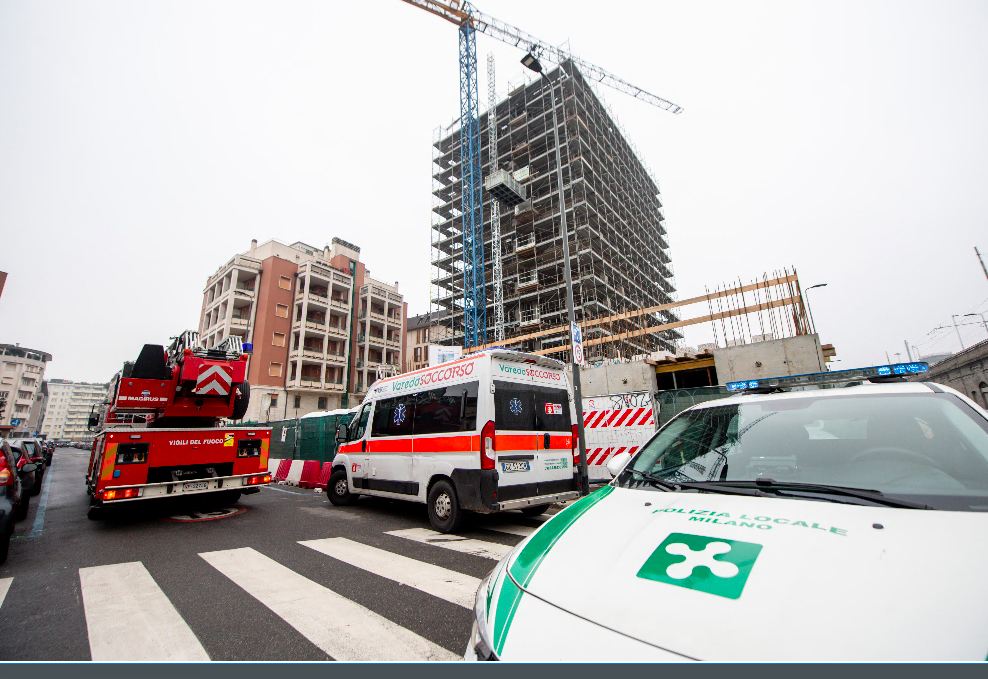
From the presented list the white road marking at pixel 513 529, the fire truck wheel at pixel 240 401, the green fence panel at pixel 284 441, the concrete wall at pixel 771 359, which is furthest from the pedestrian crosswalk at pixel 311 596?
the concrete wall at pixel 771 359

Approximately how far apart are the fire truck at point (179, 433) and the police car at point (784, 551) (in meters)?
7.83

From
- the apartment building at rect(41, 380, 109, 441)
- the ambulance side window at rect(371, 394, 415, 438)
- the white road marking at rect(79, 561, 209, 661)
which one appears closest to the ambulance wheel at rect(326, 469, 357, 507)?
the ambulance side window at rect(371, 394, 415, 438)

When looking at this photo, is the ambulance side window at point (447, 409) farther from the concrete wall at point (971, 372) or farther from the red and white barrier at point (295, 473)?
the concrete wall at point (971, 372)

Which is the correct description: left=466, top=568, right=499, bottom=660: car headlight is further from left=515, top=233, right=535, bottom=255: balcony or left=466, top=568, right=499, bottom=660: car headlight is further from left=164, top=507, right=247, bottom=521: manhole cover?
left=515, top=233, right=535, bottom=255: balcony

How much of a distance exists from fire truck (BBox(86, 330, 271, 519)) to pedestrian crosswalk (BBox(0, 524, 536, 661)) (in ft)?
8.97

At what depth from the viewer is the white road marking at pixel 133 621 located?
2711mm

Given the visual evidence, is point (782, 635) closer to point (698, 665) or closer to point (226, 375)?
point (698, 665)

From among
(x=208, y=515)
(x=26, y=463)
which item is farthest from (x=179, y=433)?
(x=26, y=463)

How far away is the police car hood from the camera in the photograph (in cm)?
106

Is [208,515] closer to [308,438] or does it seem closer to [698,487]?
[308,438]

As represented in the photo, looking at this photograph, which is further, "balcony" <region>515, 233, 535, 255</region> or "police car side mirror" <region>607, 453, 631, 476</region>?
"balcony" <region>515, 233, 535, 255</region>

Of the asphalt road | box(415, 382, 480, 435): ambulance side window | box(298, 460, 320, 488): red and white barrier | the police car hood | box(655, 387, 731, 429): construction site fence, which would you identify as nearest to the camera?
the police car hood

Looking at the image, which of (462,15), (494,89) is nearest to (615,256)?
(494,89)

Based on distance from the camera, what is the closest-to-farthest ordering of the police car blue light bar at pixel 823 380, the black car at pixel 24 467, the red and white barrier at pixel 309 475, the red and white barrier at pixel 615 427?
1. the police car blue light bar at pixel 823 380
2. the black car at pixel 24 467
3. the red and white barrier at pixel 615 427
4. the red and white barrier at pixel 309 475
